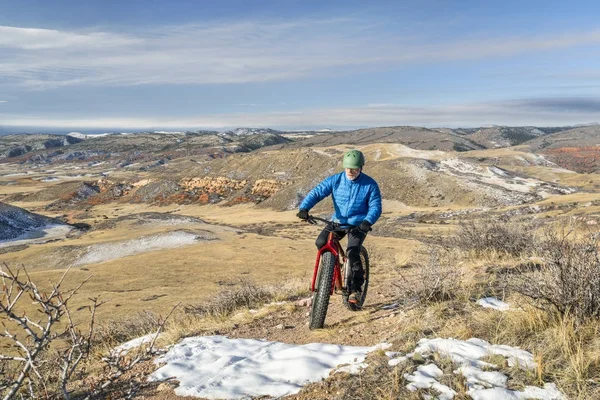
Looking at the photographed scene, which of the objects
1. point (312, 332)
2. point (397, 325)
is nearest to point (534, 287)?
point (397, 325)

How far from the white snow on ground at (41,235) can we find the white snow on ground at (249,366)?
3807 centimetres

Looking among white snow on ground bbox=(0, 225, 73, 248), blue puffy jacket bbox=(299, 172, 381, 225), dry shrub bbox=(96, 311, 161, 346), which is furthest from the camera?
white snow on ground bbox=(0, 225, 73, 248)

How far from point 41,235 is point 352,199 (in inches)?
1710

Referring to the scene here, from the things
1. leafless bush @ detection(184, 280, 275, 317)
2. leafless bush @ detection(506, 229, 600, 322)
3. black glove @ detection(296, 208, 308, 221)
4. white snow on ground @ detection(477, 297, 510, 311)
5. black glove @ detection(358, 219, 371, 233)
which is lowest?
leafless bush @ detection(184, 280, 275, 317)

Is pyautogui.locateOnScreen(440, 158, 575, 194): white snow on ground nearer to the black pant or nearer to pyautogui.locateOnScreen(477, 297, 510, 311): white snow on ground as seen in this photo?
pyautogui.locateOnScreen(477, 297, 510, 311): white snow on ground

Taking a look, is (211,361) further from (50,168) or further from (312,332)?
(50,168)

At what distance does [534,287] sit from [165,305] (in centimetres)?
1145

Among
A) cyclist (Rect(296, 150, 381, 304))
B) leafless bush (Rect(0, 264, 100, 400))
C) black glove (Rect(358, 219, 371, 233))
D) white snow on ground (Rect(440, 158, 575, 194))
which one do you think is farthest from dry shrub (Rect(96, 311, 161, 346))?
white snow on ground (Rect(440, 158, 575, 194))

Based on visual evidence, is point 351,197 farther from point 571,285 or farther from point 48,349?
point 48,349

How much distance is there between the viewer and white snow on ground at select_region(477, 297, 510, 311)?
18.6 feet

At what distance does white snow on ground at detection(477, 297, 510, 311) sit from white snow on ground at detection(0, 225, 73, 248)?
1579 inches

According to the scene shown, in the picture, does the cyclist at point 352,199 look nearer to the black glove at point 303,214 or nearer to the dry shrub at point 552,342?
the black glove at point 303,214

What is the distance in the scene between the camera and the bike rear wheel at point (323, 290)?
5.93 m

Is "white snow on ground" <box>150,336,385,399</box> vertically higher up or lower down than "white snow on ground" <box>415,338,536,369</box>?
lower down
